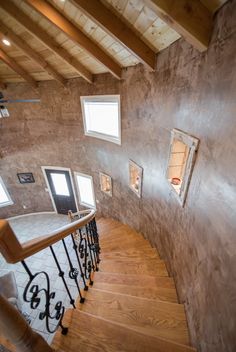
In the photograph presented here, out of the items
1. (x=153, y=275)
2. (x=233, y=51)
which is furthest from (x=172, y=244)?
(x=233, y=51)

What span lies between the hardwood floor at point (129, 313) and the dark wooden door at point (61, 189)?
12.6 ft

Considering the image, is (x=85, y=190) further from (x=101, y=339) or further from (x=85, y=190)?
(x=101, y=339)

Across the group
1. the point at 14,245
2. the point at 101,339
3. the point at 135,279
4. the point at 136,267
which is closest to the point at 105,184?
the point at 136,267

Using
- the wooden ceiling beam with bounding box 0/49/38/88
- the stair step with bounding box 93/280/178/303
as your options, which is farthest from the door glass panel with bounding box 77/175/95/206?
the stair step with bounding box 93/280/178/303

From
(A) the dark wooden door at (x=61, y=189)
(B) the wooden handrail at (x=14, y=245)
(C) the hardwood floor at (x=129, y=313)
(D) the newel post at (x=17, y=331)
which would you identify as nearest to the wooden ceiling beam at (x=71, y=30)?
(B) the wooden handrail at (x=14, y=245)

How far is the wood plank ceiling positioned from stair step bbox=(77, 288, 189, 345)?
7.89 feet

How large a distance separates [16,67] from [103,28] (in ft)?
11.2

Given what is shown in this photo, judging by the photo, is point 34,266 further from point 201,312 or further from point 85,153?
point 201,312

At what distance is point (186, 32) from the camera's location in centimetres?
123

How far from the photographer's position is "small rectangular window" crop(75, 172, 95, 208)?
5758mm

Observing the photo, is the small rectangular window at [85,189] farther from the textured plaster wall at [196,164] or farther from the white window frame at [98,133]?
the white window frame at [98,133]

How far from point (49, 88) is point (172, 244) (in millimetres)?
5099

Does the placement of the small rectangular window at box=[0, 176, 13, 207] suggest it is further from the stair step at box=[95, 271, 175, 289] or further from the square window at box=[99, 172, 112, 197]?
the stair step at box=[95, 271, 175, 289]

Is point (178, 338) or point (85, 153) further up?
A: point (85, 153)
